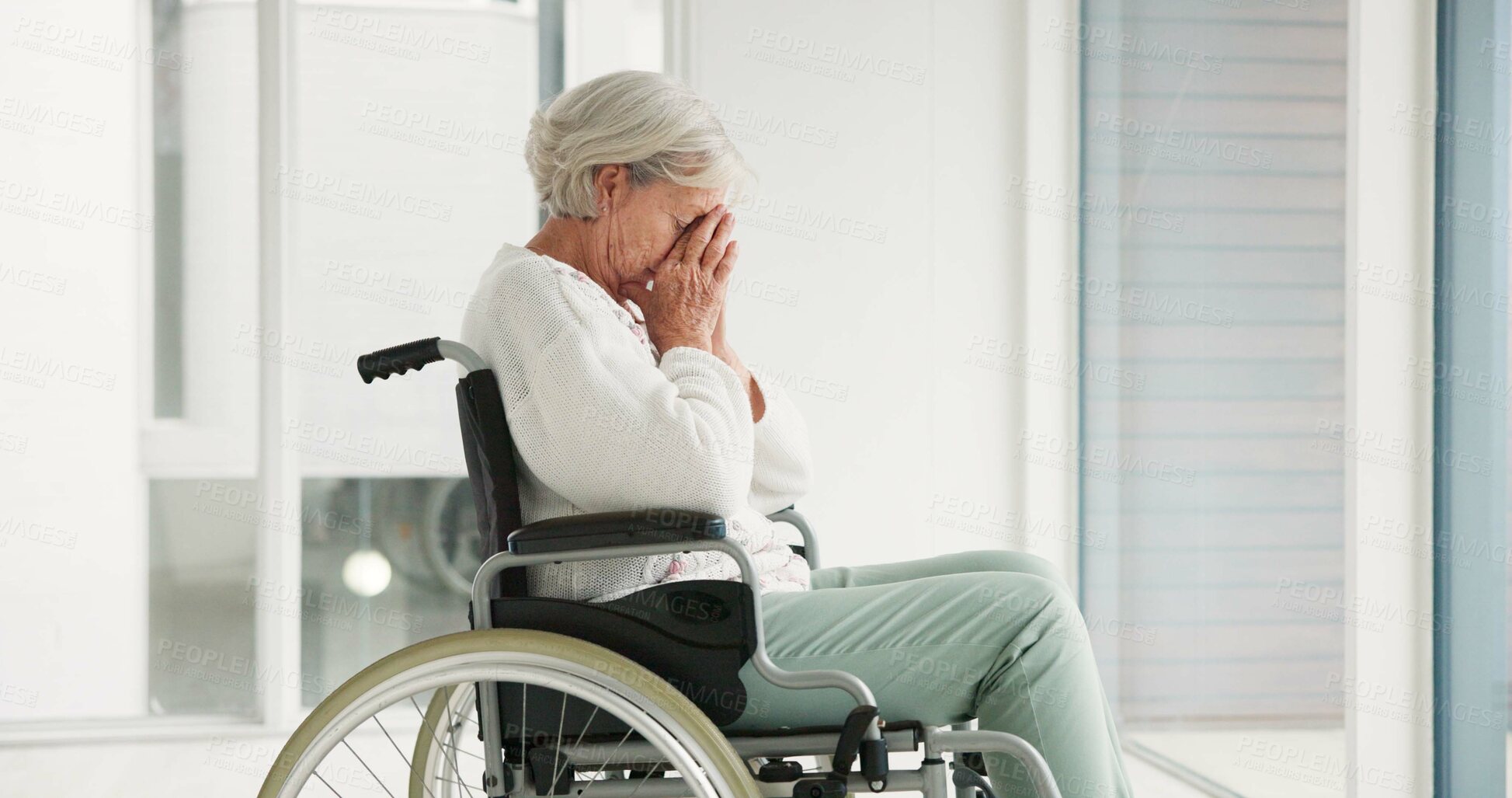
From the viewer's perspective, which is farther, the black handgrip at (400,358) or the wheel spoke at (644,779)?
the black handgrip at (400,358)

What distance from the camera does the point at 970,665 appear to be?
120 centimetres

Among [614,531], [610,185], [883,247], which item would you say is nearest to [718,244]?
[610,185]

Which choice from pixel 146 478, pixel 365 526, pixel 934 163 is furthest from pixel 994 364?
pixel 146 478

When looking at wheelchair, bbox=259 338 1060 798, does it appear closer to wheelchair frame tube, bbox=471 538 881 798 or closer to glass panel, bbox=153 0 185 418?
wheelchair frame tube, bbox=471 538 881 798

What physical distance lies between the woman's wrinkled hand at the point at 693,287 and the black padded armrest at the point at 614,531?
27 cm

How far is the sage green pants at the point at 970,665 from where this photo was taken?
3.80 ft

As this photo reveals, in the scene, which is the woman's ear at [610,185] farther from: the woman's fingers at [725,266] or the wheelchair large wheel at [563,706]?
the wheelchair large wheel at [563,706]

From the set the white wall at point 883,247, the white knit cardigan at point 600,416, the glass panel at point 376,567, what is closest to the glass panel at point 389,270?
the glass panel at point 376,567

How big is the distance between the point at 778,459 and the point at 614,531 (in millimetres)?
559

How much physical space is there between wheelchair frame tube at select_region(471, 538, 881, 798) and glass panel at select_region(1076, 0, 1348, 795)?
47.7 inches

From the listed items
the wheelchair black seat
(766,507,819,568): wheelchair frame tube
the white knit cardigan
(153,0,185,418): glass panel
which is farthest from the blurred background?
the wheelchair black seat

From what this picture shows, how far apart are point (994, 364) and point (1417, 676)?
1351mm

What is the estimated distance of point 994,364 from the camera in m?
3.06

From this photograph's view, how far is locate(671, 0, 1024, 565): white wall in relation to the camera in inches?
117
